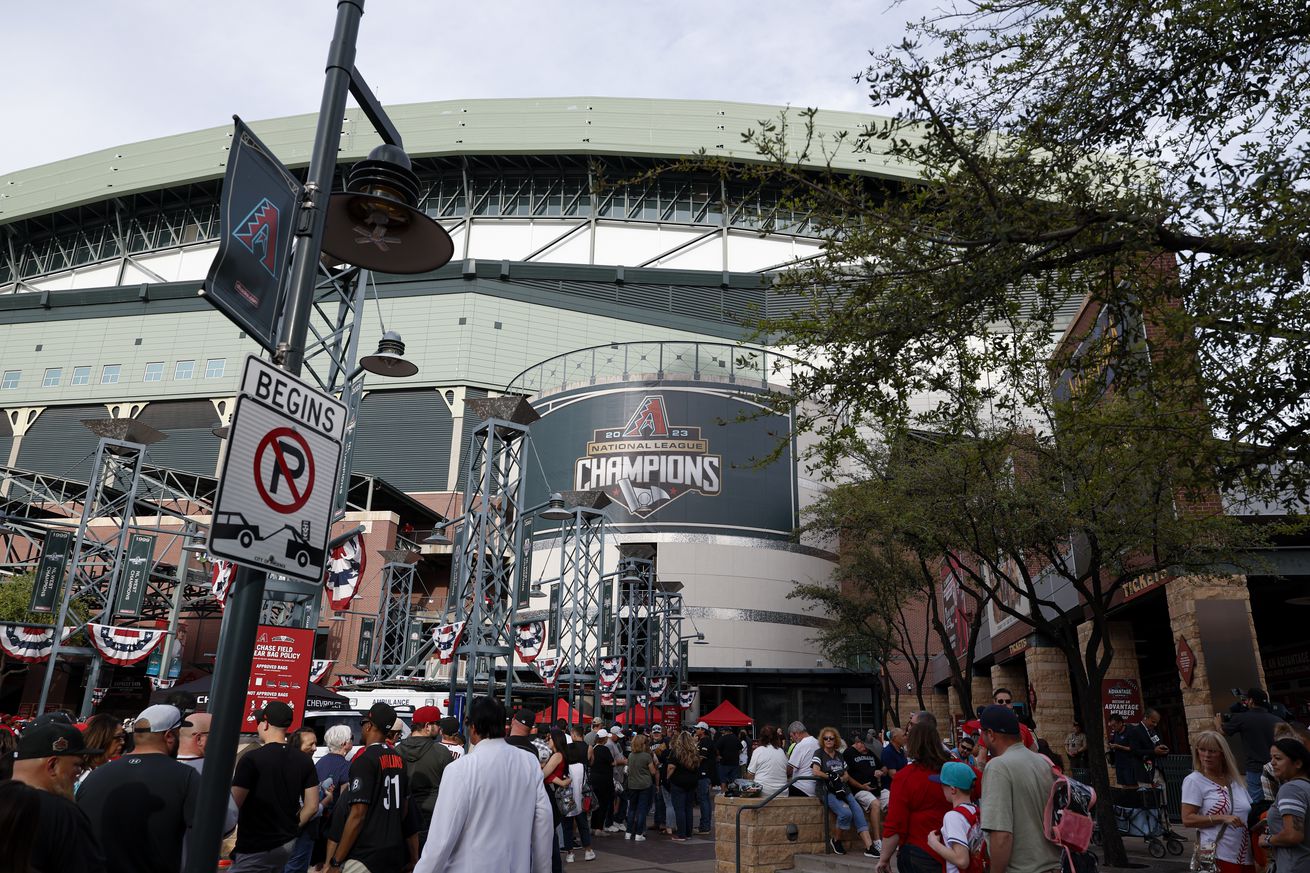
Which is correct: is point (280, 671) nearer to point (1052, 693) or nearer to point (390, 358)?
point (390, 358)

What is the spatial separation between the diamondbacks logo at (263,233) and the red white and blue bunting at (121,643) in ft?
71.7

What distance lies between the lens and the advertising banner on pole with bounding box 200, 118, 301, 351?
13.7 ft

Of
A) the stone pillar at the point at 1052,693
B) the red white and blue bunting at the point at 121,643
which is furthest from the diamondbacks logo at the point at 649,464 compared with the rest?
the red white and blue bunting at the point at 121,643

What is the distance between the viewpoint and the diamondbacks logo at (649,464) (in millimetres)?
49844

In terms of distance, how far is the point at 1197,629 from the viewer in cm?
1948

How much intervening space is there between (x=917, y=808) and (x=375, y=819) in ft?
13.9

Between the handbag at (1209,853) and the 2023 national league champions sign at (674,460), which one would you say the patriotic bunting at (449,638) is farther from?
the 2023 national league champions sign at (674,460)

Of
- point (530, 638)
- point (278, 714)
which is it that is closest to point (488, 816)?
point (278, 714)

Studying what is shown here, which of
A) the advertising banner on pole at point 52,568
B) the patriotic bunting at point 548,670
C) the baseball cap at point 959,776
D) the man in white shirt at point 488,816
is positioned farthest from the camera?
the patriotic bunting at point 548,670

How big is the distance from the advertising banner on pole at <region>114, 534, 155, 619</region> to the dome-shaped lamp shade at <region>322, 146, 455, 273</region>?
28.0 m

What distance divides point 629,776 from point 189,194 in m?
71.0

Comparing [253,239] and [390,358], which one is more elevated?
[390,358]

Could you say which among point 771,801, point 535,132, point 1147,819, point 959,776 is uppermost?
point 535,132

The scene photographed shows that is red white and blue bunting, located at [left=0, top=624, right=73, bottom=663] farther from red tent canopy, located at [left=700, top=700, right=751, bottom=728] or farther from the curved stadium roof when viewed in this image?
the curved stadium roof
